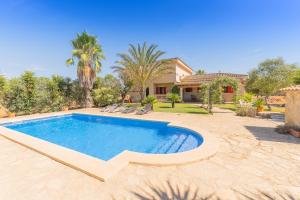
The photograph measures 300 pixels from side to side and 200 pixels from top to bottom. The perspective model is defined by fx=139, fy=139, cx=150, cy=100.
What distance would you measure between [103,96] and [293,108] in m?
19.4

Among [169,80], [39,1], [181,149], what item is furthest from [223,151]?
[169,80]

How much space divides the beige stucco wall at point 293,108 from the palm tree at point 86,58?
1944 centimetres

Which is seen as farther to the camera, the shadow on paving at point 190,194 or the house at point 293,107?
the house at point 293,107

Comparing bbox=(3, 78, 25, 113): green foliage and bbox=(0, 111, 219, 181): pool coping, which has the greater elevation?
bbox=(3, 78, 25, 113): green foliage

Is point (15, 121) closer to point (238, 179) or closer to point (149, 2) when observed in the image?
point (238, 179)

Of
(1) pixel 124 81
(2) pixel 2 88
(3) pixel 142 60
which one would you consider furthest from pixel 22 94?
(3) pixel 142 60

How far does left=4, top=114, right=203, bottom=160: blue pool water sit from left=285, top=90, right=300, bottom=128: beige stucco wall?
5434mm

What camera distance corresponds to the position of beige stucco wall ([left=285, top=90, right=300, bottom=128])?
7.52 meters

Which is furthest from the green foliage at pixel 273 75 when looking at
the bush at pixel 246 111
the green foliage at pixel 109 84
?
the green foliage at pixel 109 84

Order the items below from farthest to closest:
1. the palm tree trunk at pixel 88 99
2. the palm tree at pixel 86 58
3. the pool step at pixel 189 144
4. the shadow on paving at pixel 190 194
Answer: the palm tree trunk at pixel 88 99 < the palm tree at pixel 86 58 < the pool step at pixel 189 144 < the shadow on paving at pixel 190 194

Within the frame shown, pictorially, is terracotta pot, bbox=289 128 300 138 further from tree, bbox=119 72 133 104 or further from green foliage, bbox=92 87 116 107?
tree, bbox=119 72 133 104

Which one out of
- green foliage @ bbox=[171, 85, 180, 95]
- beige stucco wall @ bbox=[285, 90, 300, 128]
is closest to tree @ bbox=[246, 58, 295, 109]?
beige stucco wall @ bbox=[285, 90, 300, 128]

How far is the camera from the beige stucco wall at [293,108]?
7.52m

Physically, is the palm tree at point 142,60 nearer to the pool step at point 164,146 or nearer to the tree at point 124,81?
the tree at point 124,81
